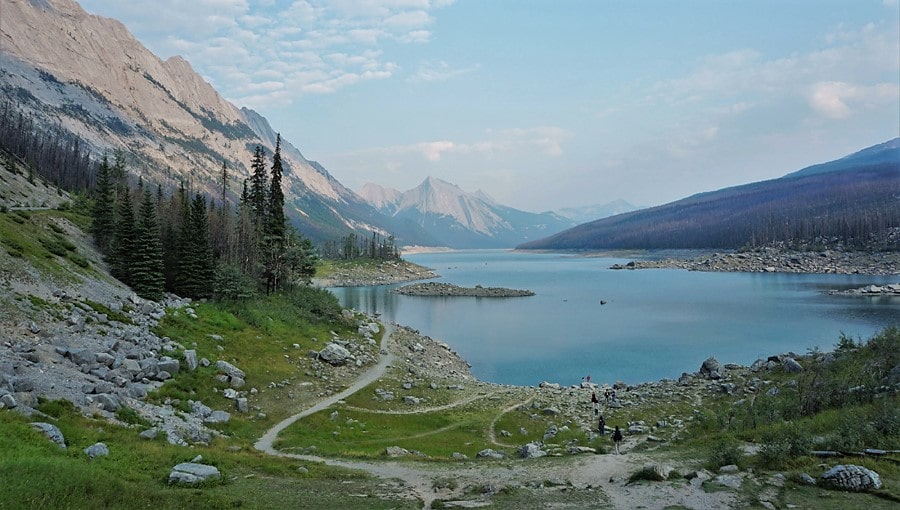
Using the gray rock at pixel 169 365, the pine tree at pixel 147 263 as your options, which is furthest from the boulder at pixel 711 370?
the pine tree at pixel 147 263

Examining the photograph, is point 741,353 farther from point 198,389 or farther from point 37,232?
point 37,232

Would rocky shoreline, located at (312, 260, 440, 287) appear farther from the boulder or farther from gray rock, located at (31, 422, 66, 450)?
gray rock, located at (31, 422, 66, 450)

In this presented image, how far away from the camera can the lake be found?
5709 cm

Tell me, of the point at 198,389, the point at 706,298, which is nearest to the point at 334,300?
the point at 198,389

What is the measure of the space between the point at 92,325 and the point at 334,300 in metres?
33.7

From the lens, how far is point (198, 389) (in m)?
28.9

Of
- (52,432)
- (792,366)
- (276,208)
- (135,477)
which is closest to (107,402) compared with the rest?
(52,432)

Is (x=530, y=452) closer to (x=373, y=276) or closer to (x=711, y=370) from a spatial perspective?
(x=711, y=370)

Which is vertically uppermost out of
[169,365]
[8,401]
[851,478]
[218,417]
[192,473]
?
[8,401]

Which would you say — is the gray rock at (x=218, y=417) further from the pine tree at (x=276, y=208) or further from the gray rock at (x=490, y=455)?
the pine tree at (x=276, y=208)

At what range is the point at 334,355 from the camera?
43156 mm

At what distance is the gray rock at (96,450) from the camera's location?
1549 centimetres

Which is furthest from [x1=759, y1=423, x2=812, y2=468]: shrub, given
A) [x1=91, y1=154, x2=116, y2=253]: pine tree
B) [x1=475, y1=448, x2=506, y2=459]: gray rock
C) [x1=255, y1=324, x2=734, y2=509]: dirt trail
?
[x1=91, y1=154, x2=116, y2=253]: pine tree

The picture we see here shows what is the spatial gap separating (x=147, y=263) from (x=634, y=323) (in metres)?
68.8
